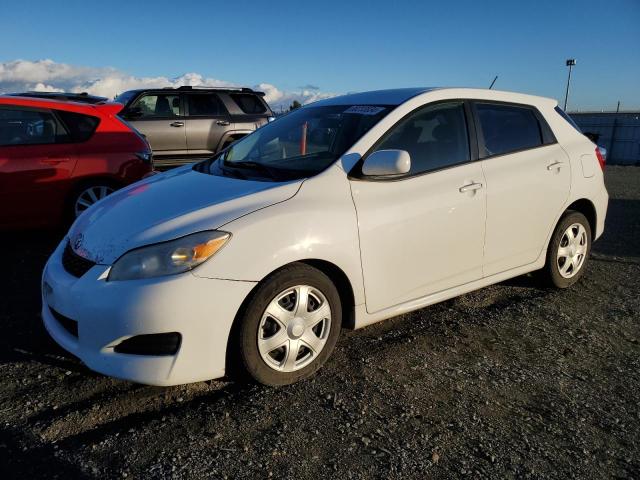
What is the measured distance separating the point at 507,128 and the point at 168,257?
281 cm

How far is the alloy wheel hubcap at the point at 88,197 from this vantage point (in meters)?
5.77

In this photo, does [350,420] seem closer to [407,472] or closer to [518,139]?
[407,472]

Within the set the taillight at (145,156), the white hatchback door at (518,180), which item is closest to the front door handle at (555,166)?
the white hatchback door at (518,180)

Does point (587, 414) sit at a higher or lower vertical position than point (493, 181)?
lower

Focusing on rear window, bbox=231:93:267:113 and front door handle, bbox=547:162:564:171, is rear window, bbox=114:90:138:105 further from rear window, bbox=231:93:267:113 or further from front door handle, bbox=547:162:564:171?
front door handle, bbox=547:162:564:171

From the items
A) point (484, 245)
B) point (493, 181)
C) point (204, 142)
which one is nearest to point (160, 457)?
point (484, 245)

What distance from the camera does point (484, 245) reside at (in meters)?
3.74

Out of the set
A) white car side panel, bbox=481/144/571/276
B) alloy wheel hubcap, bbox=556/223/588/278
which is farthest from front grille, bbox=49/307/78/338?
alloy wheel hubcap, bbox=556/223/588/278

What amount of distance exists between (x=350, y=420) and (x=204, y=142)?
28.9 feet

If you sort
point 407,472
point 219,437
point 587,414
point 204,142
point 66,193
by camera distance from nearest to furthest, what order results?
point 407,472 → point 219,437 → point 587,414 → point 66,193 → point 204,142

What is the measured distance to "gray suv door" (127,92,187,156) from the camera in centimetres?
1025

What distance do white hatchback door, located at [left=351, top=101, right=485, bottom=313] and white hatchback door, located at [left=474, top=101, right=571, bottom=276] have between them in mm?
138

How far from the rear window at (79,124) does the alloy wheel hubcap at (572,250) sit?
499cm

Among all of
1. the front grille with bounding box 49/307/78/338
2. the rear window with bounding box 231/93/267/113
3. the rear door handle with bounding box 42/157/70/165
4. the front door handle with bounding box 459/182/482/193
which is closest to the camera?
the front grille with bounding box 49/307/78/338
